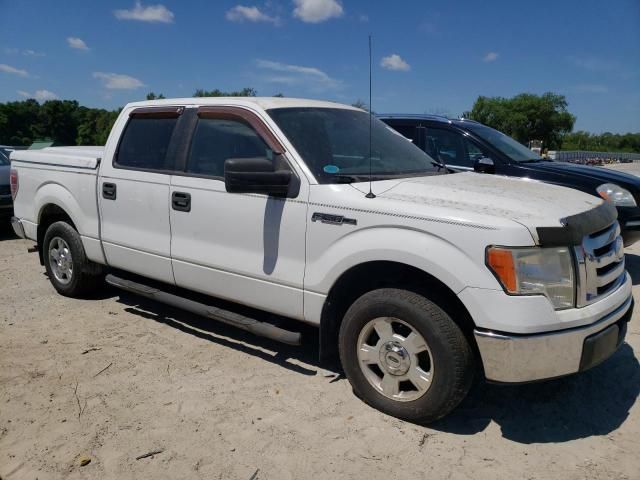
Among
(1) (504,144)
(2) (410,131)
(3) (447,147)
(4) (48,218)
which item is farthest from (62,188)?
(1) (504,144)

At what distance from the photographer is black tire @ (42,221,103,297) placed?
17.2ft

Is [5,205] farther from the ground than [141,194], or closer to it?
closer to it

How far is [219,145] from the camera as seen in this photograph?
13.6 feet

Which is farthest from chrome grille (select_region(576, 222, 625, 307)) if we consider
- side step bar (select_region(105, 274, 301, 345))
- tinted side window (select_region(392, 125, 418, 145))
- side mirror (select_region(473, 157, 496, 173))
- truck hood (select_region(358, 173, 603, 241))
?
tinted side window (select_region(392, 125, 418, 145))

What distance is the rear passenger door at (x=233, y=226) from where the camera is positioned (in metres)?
3.59

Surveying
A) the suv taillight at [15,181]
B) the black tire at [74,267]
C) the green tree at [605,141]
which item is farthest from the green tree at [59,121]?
the black tire at [74,267]

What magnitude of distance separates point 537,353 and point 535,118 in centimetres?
9861

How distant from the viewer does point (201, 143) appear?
13.9 ft

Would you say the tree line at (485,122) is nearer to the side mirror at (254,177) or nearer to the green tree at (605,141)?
the green tree at (605,141)

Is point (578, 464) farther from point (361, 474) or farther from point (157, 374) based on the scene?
point (157, 374)

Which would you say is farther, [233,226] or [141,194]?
[141,194]

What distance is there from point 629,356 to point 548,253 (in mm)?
2030

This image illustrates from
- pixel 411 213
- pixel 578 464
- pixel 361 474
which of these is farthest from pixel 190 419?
pixel 578 464

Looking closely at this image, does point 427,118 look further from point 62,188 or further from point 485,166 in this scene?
point 62,188
